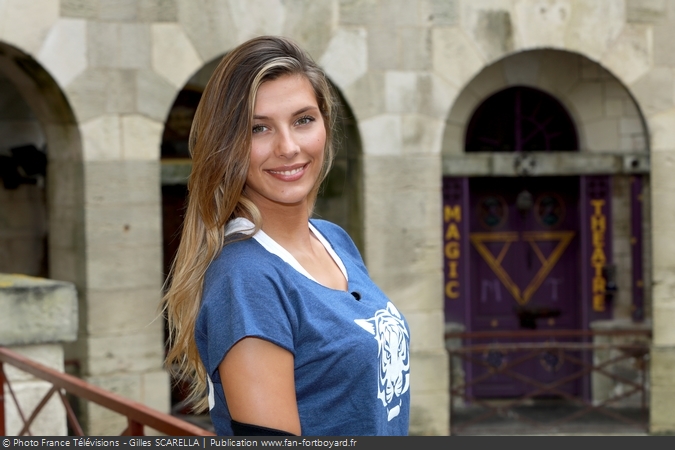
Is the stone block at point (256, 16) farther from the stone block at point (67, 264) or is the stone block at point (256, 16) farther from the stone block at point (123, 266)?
the stone block at point (67, 264)

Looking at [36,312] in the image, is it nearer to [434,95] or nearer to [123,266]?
[123,266]

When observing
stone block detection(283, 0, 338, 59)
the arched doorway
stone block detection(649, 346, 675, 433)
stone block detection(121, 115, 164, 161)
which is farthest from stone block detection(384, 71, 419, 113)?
stone block detection(649, 346, 675, 433)

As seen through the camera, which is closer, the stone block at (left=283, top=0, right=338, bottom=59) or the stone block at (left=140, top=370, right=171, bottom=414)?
the stone block at (left=140, top=370, right=171, bottom=414)

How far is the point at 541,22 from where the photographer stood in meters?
9.66

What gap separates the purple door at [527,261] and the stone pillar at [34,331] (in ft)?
24.7

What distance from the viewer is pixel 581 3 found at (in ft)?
32.0

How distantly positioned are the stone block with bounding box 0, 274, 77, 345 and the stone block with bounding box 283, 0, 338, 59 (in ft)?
16.1

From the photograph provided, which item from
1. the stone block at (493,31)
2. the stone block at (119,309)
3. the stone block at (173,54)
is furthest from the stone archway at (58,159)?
the stone block at (493,31)

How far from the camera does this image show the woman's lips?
2056 millimetres

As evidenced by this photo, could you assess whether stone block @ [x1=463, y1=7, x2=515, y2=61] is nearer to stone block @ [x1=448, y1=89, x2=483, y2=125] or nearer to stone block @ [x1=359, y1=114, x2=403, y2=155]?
stone block @ [x1=359, y1=114, x2=403, y2=155]

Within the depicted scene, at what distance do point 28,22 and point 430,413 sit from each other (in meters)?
4.79

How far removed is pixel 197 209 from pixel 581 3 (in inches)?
329

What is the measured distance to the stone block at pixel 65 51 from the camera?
8422mm
